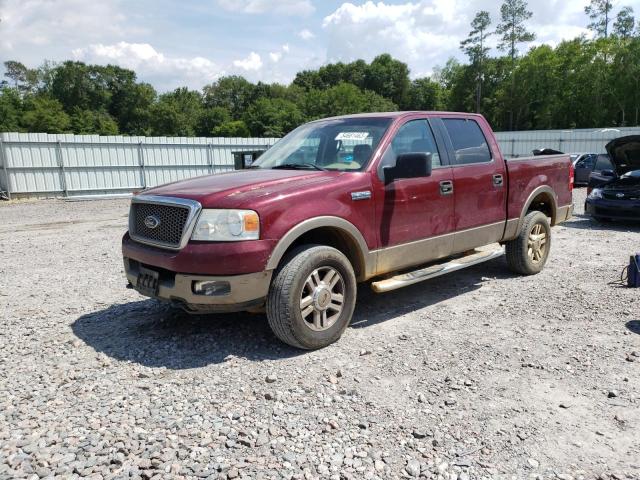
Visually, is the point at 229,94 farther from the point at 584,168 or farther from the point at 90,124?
the point at 584,168

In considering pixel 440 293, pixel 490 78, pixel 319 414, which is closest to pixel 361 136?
pixel 440 293

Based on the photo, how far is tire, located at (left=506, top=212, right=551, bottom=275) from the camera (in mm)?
6266

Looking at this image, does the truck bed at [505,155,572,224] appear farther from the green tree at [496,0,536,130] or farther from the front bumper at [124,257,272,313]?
the green tree at [496,0,536,130]

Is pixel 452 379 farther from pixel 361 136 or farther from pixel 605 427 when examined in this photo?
Answer: pixel 361 136

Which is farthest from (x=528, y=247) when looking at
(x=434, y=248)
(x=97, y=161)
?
(x=97, y=161)

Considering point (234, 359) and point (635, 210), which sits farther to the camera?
point (635, 210)

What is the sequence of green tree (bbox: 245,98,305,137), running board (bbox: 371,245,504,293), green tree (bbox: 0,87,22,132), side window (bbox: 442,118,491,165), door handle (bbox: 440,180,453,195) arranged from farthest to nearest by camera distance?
green tree (bbox: 245,98,305,137) → green tree (bbox: 0,87,22,132) → side window (bbox: 442,118,491,165) → door handle (bbox: 440,180,453,195) → running board (bbox: 371,245,504,293)

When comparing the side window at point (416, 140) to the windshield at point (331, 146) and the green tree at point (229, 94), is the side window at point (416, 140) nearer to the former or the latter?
the windshield at point (331, 146)

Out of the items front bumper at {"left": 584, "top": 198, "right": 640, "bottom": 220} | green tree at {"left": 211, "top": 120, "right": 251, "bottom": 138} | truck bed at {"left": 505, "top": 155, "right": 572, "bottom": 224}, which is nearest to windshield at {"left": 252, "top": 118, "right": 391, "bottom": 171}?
truck bed at {"left": 505, "top": 155, "right": 572, "bottom": 224}

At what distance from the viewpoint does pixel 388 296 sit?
18.9 ft

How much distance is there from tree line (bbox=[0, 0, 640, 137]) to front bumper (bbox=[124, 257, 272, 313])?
60171 mm

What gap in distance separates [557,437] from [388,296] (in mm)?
A: 2960

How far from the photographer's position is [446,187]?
5082 mm

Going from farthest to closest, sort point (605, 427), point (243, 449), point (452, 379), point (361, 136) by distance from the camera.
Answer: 1. point (361, 136)
2. point (452, 379)
3. point (605, 427)
4. point (243, 449)
